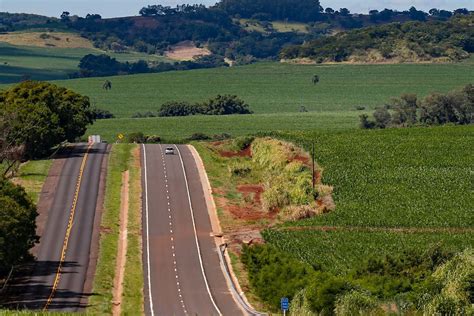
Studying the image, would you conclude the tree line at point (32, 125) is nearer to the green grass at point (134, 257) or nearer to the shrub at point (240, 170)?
the green grass at point (134, 257)

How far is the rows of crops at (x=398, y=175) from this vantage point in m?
102

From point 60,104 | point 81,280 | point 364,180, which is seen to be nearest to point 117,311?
point 81,280

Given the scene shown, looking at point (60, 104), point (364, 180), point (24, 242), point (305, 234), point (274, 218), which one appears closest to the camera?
point (24, 242)

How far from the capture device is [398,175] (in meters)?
118

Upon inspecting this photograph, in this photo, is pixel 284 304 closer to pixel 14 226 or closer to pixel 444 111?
pixel 14 226

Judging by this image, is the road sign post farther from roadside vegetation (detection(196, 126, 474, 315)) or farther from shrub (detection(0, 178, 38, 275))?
shrub (detection(0, 178, 38, 275))

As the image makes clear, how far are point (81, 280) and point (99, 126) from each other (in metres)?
112

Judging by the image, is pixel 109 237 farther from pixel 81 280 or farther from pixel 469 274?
pixel 469 274

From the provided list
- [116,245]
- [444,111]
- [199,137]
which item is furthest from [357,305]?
[444,111]

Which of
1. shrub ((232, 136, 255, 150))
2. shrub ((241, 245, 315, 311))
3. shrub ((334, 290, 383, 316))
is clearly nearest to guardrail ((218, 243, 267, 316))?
shrub ((241, 245, 315, 311))

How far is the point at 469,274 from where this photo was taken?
219ft

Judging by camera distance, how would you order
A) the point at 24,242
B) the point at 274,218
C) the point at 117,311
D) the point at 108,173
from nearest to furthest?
the point at 117,311
the point at 24,242
the point at 274,218
the point at 108,173

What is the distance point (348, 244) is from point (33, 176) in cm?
4129

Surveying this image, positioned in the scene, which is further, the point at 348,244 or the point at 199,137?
the point at 199,137
